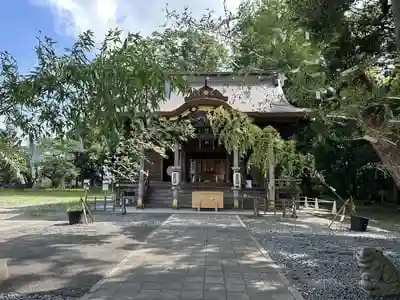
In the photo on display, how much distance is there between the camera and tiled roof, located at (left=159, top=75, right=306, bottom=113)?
1802 centimetres

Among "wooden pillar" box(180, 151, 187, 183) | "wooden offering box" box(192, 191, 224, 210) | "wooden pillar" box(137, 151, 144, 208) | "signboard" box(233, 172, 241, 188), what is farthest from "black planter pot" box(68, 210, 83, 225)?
"wooden pillar" box(180, 151, 187, 183)

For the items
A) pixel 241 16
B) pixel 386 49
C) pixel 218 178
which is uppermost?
pixel 241 16

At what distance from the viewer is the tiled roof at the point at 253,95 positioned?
18.0 metres

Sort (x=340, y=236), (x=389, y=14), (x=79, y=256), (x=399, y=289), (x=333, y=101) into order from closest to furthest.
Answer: (x=399, y=289) < (x=389, y=14) < (x=79, y=256) < (x=333, y=101) < (x=340, y=236)

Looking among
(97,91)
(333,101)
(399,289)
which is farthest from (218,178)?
(97,91)

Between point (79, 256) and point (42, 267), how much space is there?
3.15 ft

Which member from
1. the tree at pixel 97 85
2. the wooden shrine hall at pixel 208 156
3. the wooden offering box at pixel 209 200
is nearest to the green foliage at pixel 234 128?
the wooden shrine hall at pixel 208 156

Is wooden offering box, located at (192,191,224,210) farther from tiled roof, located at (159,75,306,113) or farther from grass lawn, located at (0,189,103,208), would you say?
grass lawn, located at (0,189,103,208)

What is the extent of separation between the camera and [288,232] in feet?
37.7

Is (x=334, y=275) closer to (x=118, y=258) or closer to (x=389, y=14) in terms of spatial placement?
(x=118, y=258)

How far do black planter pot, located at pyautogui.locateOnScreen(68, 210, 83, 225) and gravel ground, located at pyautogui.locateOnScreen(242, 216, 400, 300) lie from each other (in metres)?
4.92

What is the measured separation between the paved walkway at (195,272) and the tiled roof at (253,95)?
313 inches

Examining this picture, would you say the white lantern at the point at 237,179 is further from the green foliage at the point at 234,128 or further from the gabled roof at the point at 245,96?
the green foliage at the point at 234,128

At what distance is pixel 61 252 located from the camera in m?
7.92
